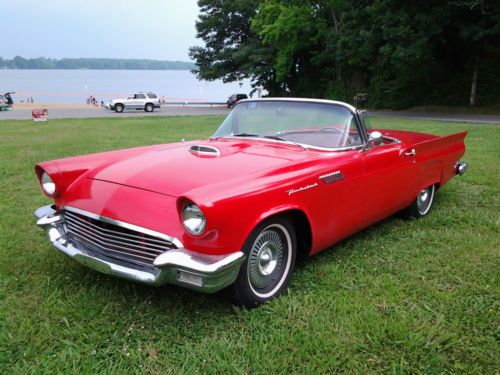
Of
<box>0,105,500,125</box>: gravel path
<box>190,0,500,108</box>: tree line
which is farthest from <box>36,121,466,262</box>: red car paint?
<box>190,0,500,108</box>: tree line

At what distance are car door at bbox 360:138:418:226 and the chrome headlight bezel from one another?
2.47m

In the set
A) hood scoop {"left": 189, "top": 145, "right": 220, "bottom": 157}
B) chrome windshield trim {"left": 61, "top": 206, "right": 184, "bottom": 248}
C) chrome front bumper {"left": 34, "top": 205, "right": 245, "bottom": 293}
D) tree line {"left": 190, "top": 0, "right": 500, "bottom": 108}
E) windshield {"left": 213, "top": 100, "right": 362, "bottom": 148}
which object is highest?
tree line {"left": 190, "top": 0, "right": 500, "bottom": 108}

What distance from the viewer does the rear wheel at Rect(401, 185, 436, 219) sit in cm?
469

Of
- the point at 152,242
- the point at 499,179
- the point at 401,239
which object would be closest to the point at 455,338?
the point at 401,239

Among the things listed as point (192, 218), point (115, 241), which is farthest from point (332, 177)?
point (115, 241)

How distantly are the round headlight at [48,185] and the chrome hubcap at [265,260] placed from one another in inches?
65.7

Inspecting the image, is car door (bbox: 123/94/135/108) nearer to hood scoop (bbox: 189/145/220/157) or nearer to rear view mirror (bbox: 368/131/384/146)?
hood scoop (bbox: 189/145/220/157)

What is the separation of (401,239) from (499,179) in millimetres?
3218

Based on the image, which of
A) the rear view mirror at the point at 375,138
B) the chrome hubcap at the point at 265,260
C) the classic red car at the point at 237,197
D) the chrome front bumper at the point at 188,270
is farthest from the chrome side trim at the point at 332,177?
the chrome front bumper at the point at 188,270

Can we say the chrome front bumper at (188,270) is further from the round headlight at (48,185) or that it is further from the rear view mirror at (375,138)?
the rear view mirror at (375,138)

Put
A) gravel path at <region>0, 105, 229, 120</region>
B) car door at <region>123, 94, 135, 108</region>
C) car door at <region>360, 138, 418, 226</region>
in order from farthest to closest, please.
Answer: car door at <region>123, 94, 135, 108</region> < gravel path at <region>0, 105, 229, 120</region> < car door at <region>360, 138, 418, 226</region>

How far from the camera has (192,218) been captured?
99.4 inches

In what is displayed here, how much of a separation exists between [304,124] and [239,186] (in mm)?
1411

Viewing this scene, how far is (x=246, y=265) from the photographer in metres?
2.73
